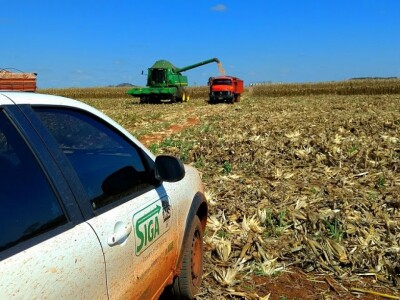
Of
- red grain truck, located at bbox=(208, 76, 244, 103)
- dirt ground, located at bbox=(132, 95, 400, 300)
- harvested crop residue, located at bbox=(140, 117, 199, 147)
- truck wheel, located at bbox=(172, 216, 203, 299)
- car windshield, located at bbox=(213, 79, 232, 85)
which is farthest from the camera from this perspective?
car windshield, located at bbox=(213, 79, 232, 85)

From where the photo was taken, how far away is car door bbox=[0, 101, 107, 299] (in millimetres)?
1536

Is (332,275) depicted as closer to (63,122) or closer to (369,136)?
(63,122)

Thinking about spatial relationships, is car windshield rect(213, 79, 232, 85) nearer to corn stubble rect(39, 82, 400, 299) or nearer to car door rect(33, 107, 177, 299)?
corn stubble rect(39, 82, 400, 299)

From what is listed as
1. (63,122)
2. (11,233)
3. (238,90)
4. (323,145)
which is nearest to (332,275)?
(63,122)

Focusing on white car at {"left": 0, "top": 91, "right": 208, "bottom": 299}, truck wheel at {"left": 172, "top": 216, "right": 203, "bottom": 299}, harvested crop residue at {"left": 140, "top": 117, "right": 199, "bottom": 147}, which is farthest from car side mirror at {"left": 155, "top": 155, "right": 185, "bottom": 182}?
harvested crop residue at {"left": 140, "top": 117, "right": 199, "bottom": 147}

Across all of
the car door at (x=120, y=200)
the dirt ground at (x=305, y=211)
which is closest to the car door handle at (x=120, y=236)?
the car door at (x=120, y=200)

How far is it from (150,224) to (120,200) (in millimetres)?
311

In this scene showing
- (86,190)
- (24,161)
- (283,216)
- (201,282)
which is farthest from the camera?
(283,216)

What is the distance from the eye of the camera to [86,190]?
2102 millimetres

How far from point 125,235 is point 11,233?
70cm

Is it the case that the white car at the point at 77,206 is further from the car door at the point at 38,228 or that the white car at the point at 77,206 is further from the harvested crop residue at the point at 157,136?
the harvested crop residue at the point at 157,136

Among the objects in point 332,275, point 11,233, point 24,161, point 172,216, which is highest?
point 24,161

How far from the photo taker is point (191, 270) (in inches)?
146

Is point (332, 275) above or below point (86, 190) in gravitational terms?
below
